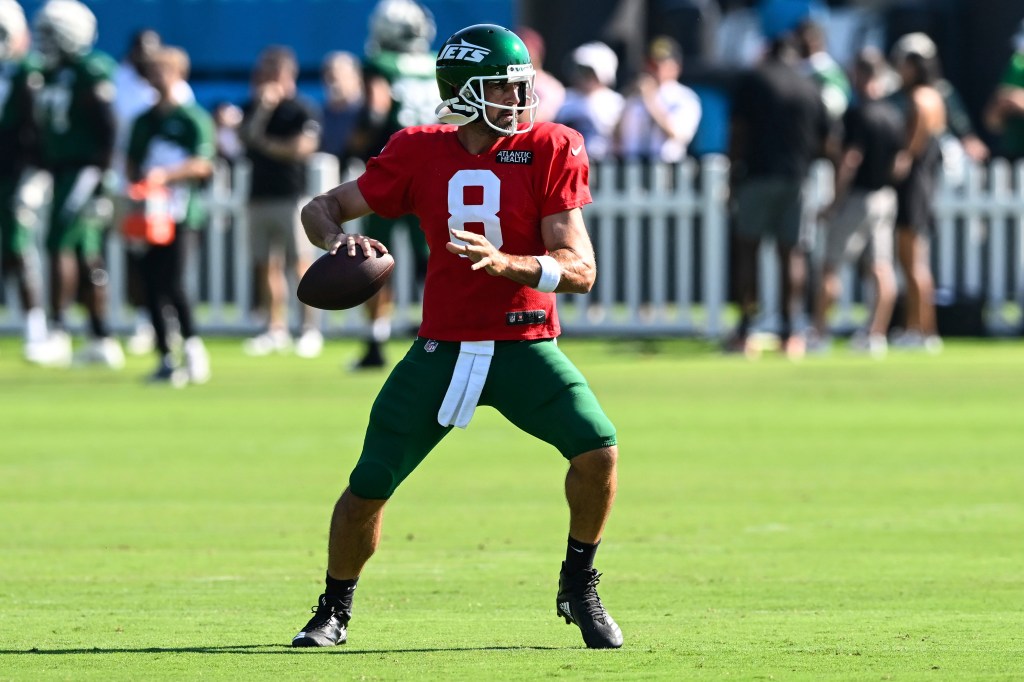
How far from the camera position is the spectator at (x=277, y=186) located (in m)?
17.7

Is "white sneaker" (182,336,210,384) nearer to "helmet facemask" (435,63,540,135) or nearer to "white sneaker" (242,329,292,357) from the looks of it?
"white sneaker" (242,329,292,357)

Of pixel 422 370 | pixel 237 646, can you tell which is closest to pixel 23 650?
pixel 237 646

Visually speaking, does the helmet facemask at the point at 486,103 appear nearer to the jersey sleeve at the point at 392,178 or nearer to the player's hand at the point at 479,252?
the jersey sleeve at the point at 392,178

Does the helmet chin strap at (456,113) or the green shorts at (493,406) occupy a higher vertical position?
the helmet chin strap at (456,113)

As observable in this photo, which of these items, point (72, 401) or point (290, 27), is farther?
point (290, 27)

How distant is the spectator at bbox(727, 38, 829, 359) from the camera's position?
16.9 metres

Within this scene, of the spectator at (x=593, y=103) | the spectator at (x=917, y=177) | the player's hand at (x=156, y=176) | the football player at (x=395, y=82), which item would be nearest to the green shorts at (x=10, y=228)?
the player's hand at (x=156, y=176)

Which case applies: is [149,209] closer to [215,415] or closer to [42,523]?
[215,415]

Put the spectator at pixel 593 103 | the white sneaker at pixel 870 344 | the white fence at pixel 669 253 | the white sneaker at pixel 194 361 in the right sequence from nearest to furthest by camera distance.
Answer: the white sneaker at pixel 194 361 < the white sneaker at pixel 870 344 < the spectator at pixel 593 103 < the white fence at pixel 669 253

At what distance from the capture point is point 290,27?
923 inches

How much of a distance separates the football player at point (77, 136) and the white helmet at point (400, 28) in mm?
1975

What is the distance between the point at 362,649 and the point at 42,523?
10.1ft

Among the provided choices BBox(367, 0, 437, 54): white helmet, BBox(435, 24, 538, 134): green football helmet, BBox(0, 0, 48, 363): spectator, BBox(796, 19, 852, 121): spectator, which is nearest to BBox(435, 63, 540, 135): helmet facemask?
BBox(435, 24, 538, 134): green football helmet

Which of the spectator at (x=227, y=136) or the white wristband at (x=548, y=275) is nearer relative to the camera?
the white wristband at (x=548, y=275)
